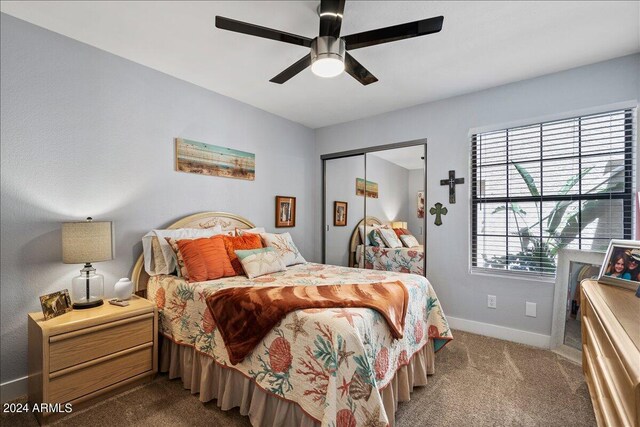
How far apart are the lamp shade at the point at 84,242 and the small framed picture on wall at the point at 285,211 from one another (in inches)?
81.6

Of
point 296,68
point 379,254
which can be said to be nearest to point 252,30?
point 296,68

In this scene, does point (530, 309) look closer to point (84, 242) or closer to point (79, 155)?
point (84, 242)

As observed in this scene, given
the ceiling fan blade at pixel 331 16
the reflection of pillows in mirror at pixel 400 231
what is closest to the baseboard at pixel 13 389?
the ceiling fan blade at pixel 331 16

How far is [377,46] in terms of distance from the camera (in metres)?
2.36

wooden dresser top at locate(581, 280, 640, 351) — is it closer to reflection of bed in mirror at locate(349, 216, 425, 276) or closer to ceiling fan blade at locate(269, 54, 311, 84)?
reflection of bed in mirror at locate(349, 216, 425, 276)

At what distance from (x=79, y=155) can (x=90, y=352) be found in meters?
1.45

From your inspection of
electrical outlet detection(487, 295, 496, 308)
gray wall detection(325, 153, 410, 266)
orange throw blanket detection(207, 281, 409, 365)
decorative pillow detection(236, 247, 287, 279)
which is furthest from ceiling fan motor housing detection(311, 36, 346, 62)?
electrical outlet detection(487, 295, 496, 308)

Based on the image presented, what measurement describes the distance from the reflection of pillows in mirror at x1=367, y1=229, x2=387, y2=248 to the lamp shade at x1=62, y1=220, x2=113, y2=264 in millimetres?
2809

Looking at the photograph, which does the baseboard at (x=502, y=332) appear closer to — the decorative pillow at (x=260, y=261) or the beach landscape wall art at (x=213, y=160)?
the decorative pillow at (x=260, y=261)

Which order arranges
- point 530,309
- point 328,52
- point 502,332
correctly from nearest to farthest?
point 328,52 → point 530,309 → point 502,332

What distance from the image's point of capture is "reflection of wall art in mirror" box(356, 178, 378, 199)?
3.95 metres

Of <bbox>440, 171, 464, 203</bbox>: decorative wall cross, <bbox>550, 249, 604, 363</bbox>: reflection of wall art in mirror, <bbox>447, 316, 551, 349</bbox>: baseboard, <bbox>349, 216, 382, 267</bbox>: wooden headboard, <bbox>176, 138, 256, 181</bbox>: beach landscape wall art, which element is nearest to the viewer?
<bbox>550, 249, 604, 363</bbox>: reflection of wall art in mirror

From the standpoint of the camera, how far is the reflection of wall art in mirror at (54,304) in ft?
6.16

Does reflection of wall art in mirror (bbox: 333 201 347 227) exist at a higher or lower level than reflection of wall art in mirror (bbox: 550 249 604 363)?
higher
